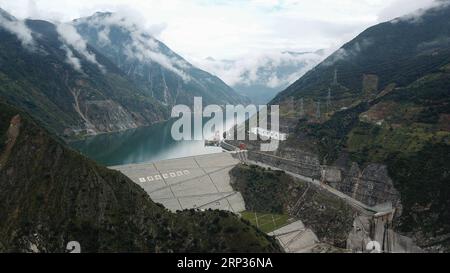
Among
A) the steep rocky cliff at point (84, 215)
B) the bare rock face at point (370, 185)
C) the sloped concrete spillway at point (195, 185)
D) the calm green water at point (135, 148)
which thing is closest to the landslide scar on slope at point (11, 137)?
the steep rocky cliff at point (84, 215)

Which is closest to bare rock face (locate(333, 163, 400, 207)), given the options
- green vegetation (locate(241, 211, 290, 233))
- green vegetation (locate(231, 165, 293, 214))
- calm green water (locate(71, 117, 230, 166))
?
green vegetation (locate(231, 165, 293, 214))

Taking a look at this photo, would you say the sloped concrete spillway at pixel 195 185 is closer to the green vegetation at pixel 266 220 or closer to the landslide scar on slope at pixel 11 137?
the green vegetation at pixel 266 220

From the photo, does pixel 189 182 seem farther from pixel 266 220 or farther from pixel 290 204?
pixel 290 204

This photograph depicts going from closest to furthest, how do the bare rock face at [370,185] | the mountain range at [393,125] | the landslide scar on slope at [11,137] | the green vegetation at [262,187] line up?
the landslide scar on slope at [11,137] → the mountain range at [393,125] → the bare rock face at [370,185] → the green vegetation at [262,187]

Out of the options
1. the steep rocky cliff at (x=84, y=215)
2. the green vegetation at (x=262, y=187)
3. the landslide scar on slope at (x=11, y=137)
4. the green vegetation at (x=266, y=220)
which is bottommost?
the green vegetation at (x=266, y=220)
